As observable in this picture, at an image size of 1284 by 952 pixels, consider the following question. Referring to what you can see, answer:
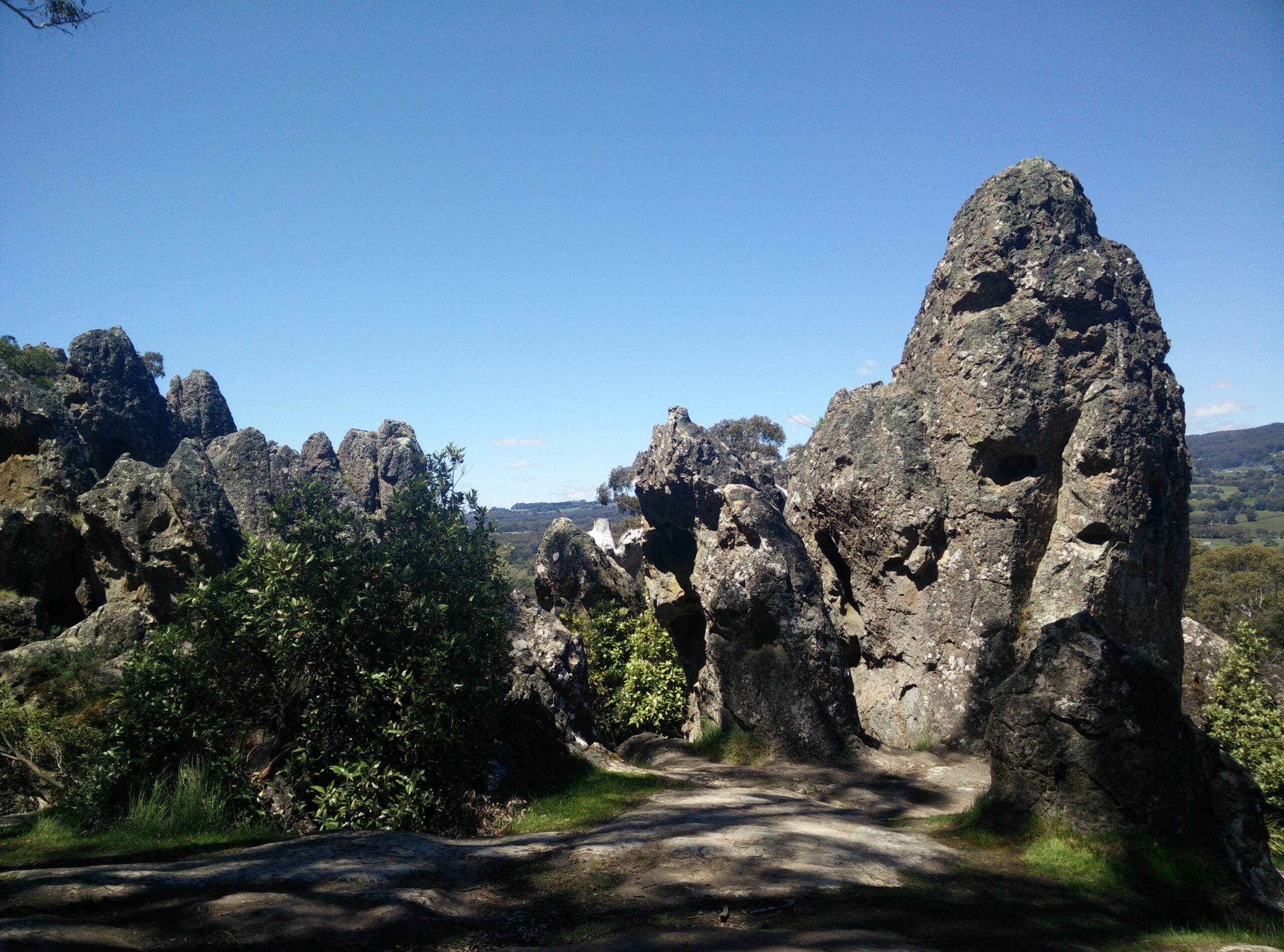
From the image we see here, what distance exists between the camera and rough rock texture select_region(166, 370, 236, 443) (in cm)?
4297

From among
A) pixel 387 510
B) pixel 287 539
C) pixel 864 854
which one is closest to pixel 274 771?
pixel 287 539

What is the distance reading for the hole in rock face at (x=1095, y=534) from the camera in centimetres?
1586

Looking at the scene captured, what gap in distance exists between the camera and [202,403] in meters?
43.7

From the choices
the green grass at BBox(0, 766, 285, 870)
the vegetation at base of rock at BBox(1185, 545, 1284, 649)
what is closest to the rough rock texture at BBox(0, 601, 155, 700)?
the green grass at BBox(0, 766, 285, 870)

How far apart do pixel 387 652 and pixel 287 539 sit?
242 centimetres

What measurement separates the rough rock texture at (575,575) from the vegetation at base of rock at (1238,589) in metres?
32.9

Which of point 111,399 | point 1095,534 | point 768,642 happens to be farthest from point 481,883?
point 111,399

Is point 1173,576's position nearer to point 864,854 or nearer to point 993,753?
point 993,753

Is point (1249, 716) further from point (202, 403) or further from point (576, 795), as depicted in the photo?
point (202, 403)

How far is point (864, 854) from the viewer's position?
909cm

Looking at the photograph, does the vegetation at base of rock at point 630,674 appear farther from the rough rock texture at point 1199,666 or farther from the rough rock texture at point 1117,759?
the rough rock texture at point 1199,666

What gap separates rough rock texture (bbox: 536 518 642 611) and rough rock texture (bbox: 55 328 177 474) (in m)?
17.4

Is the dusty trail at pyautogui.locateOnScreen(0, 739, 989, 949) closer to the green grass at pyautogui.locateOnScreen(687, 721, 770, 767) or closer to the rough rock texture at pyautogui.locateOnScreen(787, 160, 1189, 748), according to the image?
the green grass at pyautogui.locateOnScreen(687, 721, 770, 767)

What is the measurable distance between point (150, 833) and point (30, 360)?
41.3 meters
